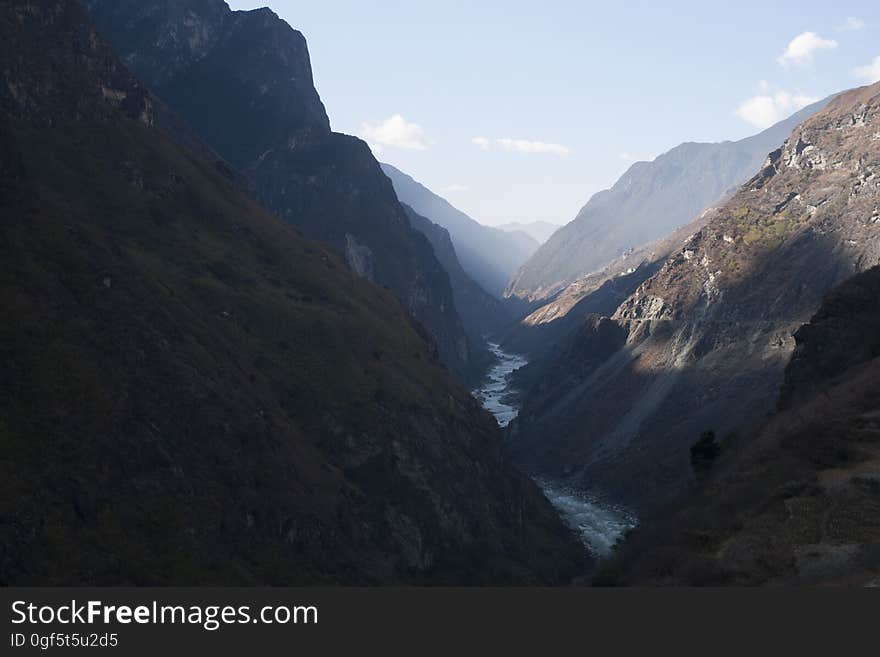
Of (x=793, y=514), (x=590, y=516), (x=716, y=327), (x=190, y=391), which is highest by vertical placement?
(x=716, y=327)

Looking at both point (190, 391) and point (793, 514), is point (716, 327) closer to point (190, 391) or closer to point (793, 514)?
point (190, 391)

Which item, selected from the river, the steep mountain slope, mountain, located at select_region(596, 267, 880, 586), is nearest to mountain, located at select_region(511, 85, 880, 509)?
the river

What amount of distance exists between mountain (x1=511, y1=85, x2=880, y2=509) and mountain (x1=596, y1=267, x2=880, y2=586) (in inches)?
2590

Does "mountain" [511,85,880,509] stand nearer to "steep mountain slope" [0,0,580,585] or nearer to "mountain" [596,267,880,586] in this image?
"steep mountain slope" [0,0,580,585]

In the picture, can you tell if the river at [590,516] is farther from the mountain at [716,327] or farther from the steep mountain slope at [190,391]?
the steep mountain slope at [190,391]

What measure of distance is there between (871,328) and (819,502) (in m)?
38.7

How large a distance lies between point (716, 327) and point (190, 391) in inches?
4128

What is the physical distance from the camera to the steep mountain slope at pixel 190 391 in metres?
44.7

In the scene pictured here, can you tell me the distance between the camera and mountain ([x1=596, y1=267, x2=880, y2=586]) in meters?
27.0

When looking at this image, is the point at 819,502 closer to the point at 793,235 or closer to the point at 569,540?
the point at 569,540

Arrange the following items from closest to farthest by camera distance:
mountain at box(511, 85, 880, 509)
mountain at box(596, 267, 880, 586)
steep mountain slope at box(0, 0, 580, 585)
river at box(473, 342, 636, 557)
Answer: mountain at box(596, 267, 880, 586) → steep mountain slope at box(0, 0, 580, 585) → river at box(473, 342, 636, 557) → mountain at box(511, 85, 880, 509)

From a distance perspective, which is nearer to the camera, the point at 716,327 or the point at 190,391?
the point at 190,391

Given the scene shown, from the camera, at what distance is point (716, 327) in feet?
460

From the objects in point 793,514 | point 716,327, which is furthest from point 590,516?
point 793,514
